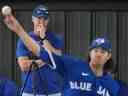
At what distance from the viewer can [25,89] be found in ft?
19.0

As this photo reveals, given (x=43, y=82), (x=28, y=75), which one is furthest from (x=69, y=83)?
(x=43, y=82)

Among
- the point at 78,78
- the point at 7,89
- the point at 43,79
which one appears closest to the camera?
the point at 78,78

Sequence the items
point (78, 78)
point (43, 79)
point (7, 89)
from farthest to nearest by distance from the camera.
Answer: point (43, 79) → point (7, 89) → point (78, 78)

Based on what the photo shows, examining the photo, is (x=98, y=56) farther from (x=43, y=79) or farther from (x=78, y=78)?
(x=43, y=79)

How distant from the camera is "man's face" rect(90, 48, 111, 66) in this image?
192 inches

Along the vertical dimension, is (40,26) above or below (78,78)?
above

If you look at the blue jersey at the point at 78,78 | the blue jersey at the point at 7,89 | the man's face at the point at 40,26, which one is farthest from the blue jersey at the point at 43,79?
the blue jersey at the point at 78,78

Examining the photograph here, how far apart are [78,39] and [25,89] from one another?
A: 2.12 m

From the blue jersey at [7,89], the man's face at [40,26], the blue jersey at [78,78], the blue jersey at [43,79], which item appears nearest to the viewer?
the blue jersey at [78,78]

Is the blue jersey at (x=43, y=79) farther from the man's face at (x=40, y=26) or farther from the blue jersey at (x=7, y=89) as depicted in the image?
the blue jersey at (x=7, y=89)

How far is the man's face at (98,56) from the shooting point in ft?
16.0

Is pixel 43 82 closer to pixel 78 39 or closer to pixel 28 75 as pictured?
pixel 28 75

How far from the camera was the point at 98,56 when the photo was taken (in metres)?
4.87

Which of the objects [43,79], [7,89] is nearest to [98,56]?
[7,89]
